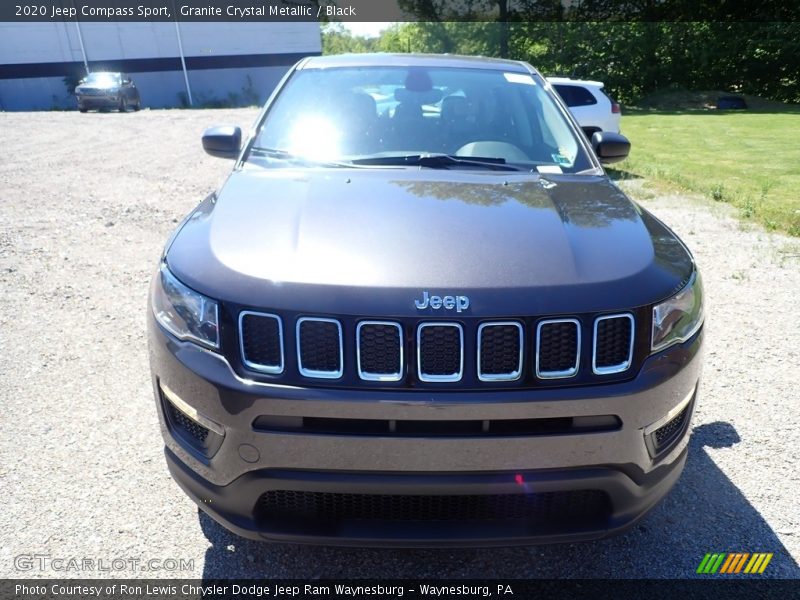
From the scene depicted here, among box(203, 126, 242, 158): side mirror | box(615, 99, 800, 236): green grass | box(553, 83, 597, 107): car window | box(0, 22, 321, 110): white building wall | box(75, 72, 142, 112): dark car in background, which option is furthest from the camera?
box(0, 22, 321, 110): white building wall

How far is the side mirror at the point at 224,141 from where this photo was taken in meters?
3.39

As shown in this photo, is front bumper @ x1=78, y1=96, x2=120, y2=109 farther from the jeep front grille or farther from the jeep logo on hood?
the jeep logo on hood

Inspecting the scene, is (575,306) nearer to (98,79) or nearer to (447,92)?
(447,92)

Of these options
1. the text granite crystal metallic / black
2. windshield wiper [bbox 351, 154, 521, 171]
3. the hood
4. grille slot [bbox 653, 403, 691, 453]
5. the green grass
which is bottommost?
the green grass

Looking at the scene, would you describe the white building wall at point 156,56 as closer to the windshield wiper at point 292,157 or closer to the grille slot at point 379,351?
the windshield wiper at point 292,157

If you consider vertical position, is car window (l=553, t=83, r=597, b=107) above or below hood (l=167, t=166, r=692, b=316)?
below

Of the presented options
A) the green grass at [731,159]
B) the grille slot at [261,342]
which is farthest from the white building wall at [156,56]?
the grille slot at [261,342]

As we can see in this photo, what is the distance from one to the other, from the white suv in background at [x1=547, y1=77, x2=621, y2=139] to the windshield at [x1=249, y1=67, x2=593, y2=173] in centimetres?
764

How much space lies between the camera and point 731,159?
12.0m

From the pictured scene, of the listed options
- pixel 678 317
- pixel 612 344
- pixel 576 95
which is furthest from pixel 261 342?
pixel 576 95

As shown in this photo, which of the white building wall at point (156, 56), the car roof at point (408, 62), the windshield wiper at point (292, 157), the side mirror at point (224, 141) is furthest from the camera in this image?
the white building wall at point (156, 56)

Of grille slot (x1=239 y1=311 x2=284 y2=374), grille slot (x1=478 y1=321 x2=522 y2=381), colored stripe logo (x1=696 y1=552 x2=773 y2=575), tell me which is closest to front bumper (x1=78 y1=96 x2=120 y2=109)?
grille slot (x1=239 y1=311 x2=284 y2=374)

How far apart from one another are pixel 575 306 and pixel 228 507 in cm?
120

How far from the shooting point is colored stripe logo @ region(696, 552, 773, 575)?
91.6 inches
